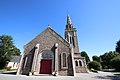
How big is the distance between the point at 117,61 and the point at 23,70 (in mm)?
23921

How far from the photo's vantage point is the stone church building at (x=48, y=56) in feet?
60.8

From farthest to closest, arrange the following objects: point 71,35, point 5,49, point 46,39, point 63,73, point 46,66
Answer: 1. point 5,49
2. point 71,35
3. point 46,39
4. point 46,66
5. point 63,73

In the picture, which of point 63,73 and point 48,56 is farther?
point 48,56

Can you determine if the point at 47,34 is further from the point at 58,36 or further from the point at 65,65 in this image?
the point at 65,65

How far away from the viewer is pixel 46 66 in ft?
65.8

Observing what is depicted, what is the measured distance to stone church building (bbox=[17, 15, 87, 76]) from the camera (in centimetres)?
1855

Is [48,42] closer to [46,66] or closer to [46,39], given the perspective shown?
[46,39]

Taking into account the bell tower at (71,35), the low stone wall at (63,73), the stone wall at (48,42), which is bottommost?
the low stone wall at (63,73)

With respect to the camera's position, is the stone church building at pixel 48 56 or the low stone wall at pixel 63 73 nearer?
the low stone wall at pixel 63 73

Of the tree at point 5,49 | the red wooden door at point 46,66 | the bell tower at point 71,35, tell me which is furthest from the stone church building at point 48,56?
the tree at point 5,49

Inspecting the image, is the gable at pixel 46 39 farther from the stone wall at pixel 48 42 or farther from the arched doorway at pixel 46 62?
the arched doorway at pixel 46 62

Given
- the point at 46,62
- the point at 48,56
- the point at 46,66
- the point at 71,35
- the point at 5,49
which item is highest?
the point at 71,35

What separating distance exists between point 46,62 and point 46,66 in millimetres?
722

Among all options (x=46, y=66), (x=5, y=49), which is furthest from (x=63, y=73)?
(x=5, y=49)
